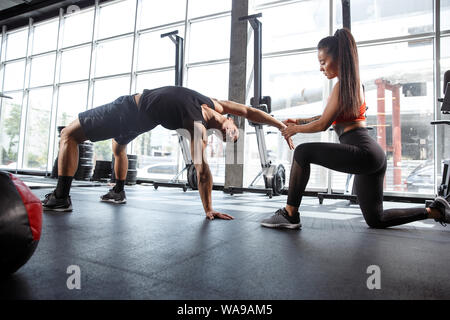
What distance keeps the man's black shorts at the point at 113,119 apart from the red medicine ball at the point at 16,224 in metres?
1.33

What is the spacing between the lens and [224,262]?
112cm

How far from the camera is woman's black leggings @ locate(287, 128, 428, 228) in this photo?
1.70m

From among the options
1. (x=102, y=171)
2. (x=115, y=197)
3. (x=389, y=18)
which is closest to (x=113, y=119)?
(x=115, y=197)

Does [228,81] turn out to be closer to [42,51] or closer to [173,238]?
[173,238]

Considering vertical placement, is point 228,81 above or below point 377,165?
above

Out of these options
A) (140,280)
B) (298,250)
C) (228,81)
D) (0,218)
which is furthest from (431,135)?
(0,218)

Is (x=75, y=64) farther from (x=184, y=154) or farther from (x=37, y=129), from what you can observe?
(x=184, y=154)

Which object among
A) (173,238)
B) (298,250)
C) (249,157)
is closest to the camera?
(298,250)

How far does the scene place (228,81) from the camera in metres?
5.78

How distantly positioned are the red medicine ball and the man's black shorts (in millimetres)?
1330

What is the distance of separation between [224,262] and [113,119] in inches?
61.9

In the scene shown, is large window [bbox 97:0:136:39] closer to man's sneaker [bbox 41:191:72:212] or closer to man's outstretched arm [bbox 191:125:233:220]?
man's sneaker [bbox 41:191:72:212]

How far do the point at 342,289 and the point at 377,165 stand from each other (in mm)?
1071

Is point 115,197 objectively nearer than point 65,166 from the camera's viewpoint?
No
